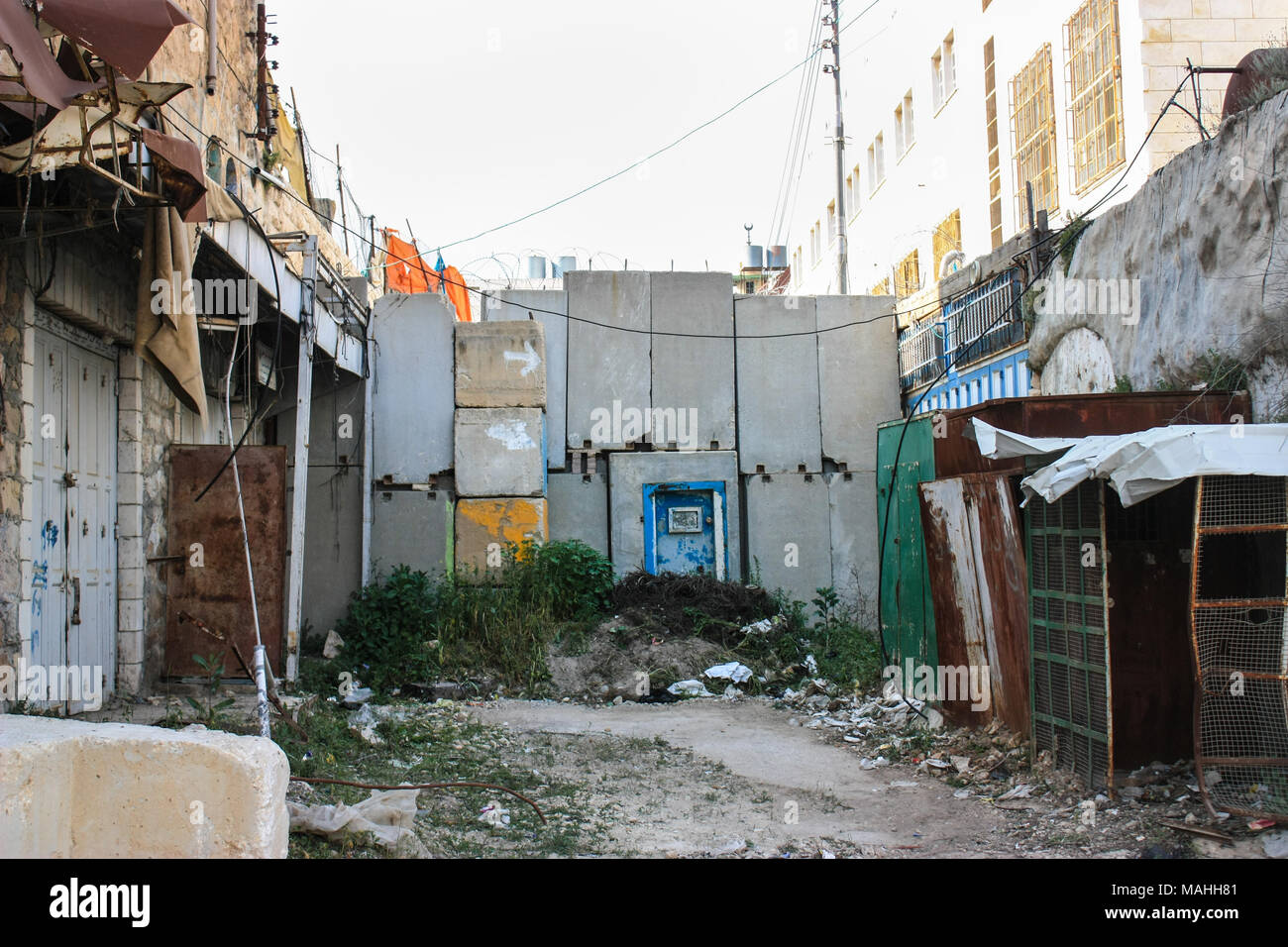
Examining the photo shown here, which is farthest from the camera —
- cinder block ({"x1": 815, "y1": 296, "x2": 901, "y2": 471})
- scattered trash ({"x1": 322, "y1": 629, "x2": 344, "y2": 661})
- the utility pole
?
the utility pole

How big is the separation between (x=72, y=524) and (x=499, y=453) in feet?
17.0

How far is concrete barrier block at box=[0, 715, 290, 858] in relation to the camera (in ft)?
11.0

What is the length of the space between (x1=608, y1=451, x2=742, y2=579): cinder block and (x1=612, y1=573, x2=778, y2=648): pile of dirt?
64 centimetres

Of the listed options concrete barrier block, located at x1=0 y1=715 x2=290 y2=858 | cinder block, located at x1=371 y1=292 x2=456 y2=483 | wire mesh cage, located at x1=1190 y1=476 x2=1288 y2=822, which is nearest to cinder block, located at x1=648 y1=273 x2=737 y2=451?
cinder block, located at x1=371 y1=292 x2=456 y2=483

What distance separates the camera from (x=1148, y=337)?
6.82 meters

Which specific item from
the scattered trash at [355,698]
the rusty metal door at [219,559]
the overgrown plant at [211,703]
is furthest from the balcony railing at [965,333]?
the overgrown plant at [211,703]

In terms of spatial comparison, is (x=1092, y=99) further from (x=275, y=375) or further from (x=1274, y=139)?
(x=275, y=375)

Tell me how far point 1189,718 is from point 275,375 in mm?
9549

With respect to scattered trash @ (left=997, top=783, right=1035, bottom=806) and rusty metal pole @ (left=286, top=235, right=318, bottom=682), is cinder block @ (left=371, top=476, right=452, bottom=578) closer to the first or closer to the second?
rusty metal pole @ (left=286, top=235, right=318, bottom=682)

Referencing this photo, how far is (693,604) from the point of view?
11078 millimetres

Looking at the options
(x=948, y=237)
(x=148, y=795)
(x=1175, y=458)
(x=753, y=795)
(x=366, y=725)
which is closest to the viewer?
(x=148, y=795)

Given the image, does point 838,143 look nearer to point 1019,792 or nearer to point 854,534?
point 854,534

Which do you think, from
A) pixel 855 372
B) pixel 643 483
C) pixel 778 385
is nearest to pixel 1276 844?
pixel 643 483
